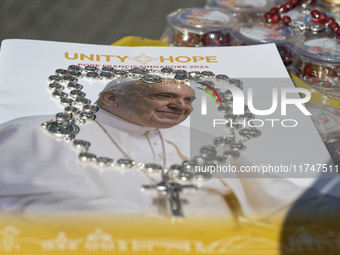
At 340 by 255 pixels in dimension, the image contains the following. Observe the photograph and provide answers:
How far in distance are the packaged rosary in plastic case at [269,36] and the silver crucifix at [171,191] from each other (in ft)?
1.24

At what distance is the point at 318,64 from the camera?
734 millimetres

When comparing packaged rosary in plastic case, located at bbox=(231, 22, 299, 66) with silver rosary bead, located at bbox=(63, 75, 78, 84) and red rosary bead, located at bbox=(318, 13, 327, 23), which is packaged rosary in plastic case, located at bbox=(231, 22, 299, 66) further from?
silver rosary bead, located at bbox=(63, 75, 78, 84)

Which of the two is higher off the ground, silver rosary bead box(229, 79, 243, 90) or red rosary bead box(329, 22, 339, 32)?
silver rosary bead box(229, 79, 243, 90)

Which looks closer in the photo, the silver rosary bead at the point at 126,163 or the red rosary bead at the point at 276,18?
the silver rosary bead at the point at 126,163

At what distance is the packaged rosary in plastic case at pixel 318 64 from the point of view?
722 mm

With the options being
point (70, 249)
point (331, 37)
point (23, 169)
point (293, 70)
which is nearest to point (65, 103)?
point (23, 169)

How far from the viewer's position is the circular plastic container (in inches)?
28.4

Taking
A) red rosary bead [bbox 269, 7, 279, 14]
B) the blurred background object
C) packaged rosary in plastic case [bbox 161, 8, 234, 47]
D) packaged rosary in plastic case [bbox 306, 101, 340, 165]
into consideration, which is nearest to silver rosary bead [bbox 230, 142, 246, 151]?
packaged rosary in plastic case [bbox 306, 101, 340, 165]

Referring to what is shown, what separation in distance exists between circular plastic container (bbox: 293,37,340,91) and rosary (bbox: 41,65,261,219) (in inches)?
5.4

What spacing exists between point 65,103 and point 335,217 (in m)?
0.33

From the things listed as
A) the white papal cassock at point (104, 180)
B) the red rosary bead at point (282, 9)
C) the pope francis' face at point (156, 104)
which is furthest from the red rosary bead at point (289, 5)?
the white papal cassock at point (104, 180)

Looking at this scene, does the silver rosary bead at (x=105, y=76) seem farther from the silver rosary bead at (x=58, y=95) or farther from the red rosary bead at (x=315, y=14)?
the red rosary bead at (x=315, y=14)

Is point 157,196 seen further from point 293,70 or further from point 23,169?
point 293,70

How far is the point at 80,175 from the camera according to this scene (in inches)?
18.8
